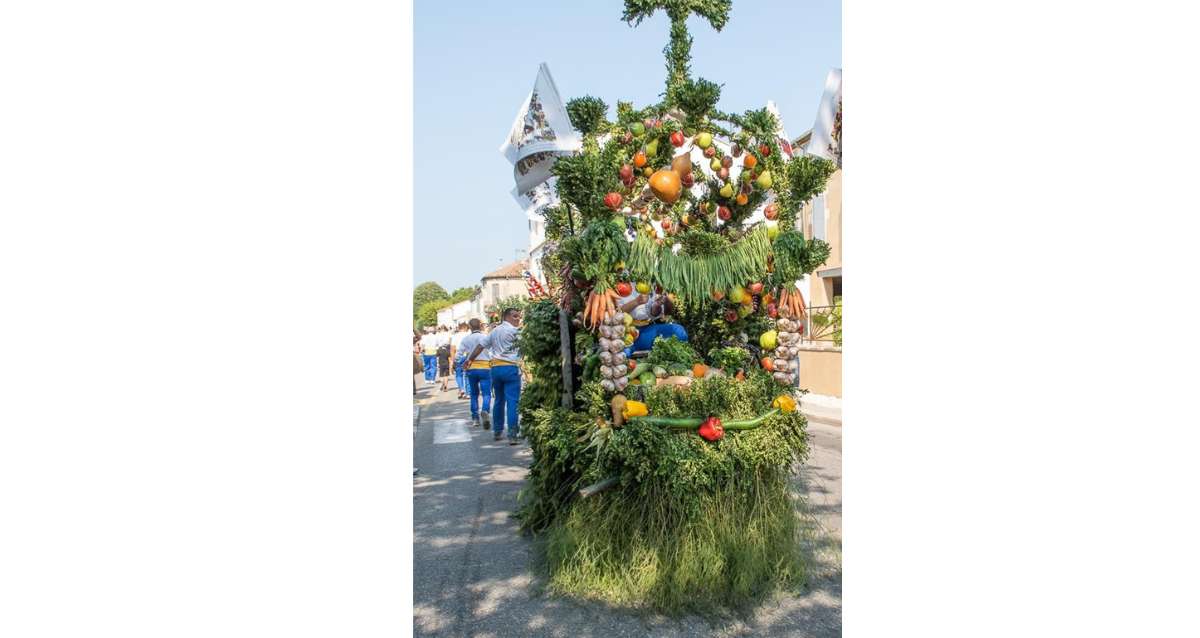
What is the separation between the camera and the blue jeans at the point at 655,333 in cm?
517

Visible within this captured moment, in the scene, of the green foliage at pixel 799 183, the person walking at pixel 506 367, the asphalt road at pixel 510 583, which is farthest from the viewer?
the person walking at pixel 506 367

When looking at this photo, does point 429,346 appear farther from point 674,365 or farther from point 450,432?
point 674,365

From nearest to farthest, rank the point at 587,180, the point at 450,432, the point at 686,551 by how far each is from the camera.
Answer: the point at 686,551 < the point at 587,180 < the point at 450,432

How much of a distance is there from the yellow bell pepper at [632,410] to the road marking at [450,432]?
21.0 ft

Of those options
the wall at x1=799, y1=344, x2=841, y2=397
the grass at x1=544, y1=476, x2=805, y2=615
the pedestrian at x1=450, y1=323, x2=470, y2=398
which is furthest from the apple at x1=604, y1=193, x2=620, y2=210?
the pedestrian at x1=450, y1=323, x2=470, y2=398

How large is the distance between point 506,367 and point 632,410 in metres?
5.35

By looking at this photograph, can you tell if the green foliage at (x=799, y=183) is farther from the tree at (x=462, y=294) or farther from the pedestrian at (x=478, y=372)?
the tree at (x=462, y=294)

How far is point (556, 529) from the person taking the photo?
450cm

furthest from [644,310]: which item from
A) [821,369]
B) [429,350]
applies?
[429,350]

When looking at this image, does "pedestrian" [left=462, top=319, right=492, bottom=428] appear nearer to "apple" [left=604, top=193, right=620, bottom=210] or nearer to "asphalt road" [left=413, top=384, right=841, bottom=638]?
"asphalt road" [left=413, top=384, right=841, bottom=638]

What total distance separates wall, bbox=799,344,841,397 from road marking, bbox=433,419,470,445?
6101 millimetres

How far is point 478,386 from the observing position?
11188 mm

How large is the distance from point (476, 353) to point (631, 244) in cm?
600

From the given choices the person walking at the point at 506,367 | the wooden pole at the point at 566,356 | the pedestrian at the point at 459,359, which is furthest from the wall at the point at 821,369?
the wooden pole at the point at 566,356
